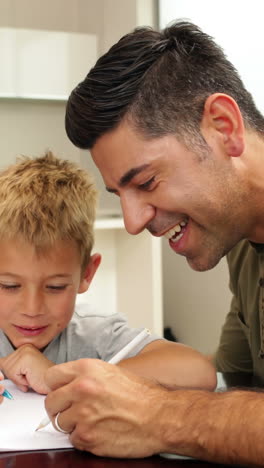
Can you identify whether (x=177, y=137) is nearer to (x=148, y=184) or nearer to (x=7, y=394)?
(x=148, y=184)

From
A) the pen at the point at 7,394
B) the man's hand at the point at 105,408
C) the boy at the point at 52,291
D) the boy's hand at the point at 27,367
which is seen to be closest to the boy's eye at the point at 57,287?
the boy at the point at 52,291

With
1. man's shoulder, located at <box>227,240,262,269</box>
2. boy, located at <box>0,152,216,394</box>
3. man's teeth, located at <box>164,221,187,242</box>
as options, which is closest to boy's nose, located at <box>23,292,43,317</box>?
boy, located at <box>0,152,216,394</box>

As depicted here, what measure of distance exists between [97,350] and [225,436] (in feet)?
1.76

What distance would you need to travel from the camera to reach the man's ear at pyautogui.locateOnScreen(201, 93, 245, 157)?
4.07ft

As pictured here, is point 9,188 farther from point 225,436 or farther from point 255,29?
point 255,29

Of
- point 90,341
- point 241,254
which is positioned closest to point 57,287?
point 90,341

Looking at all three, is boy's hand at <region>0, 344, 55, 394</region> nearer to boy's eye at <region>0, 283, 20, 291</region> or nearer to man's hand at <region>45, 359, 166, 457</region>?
boy's eye at <region>0, 283, 20, 291</region>

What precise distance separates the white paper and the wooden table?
16 mm

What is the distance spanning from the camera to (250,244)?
5.02ft

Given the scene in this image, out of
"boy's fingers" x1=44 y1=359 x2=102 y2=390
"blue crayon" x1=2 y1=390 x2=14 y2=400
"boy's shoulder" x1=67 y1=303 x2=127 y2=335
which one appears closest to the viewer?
"boy's fingers" x1=44 y1=359 x2=102 y2=390

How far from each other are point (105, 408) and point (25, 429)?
0.36 feet

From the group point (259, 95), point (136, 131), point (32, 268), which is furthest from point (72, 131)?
point (259, 95)

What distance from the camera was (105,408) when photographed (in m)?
0.95

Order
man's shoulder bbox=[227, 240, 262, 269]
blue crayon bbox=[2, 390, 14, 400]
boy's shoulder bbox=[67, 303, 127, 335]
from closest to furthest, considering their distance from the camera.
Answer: blue crayon bbox=[2, 390, 14, 400], boy's shoulder bbox=[67, 303, 127, 335], man's shoulder bbox=[227, 240, 262, 269]
